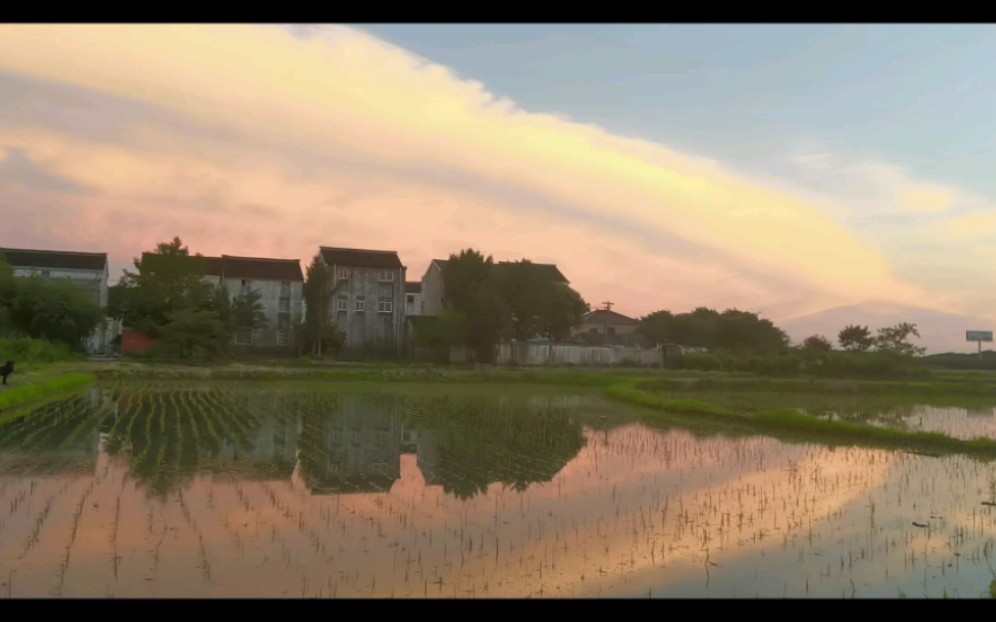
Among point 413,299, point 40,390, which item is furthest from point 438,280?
point 40,390

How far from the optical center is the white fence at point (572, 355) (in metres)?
38.3

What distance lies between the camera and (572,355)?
1544 inches

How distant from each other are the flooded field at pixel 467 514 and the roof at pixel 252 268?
90.5ft

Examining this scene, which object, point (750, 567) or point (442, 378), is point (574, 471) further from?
point (442, 378)

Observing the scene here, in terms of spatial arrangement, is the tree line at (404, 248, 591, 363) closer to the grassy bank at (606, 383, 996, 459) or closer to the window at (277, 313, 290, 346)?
the window at (277, 313, 290, 346)

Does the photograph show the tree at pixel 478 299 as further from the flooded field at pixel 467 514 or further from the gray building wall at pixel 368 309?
the flooded field at pixel 467 514

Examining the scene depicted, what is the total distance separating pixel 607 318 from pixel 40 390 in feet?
146

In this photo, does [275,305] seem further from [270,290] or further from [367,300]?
[367,300]

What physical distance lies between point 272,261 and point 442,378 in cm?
1756

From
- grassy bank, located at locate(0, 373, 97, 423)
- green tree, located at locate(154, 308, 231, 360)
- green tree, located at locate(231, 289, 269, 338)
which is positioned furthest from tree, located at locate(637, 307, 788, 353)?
grassy bank, located at locate(0, 373, 97, 423)

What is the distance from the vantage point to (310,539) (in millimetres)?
6102

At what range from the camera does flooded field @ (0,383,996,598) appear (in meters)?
5.20

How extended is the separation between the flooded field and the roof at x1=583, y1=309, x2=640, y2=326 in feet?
142
